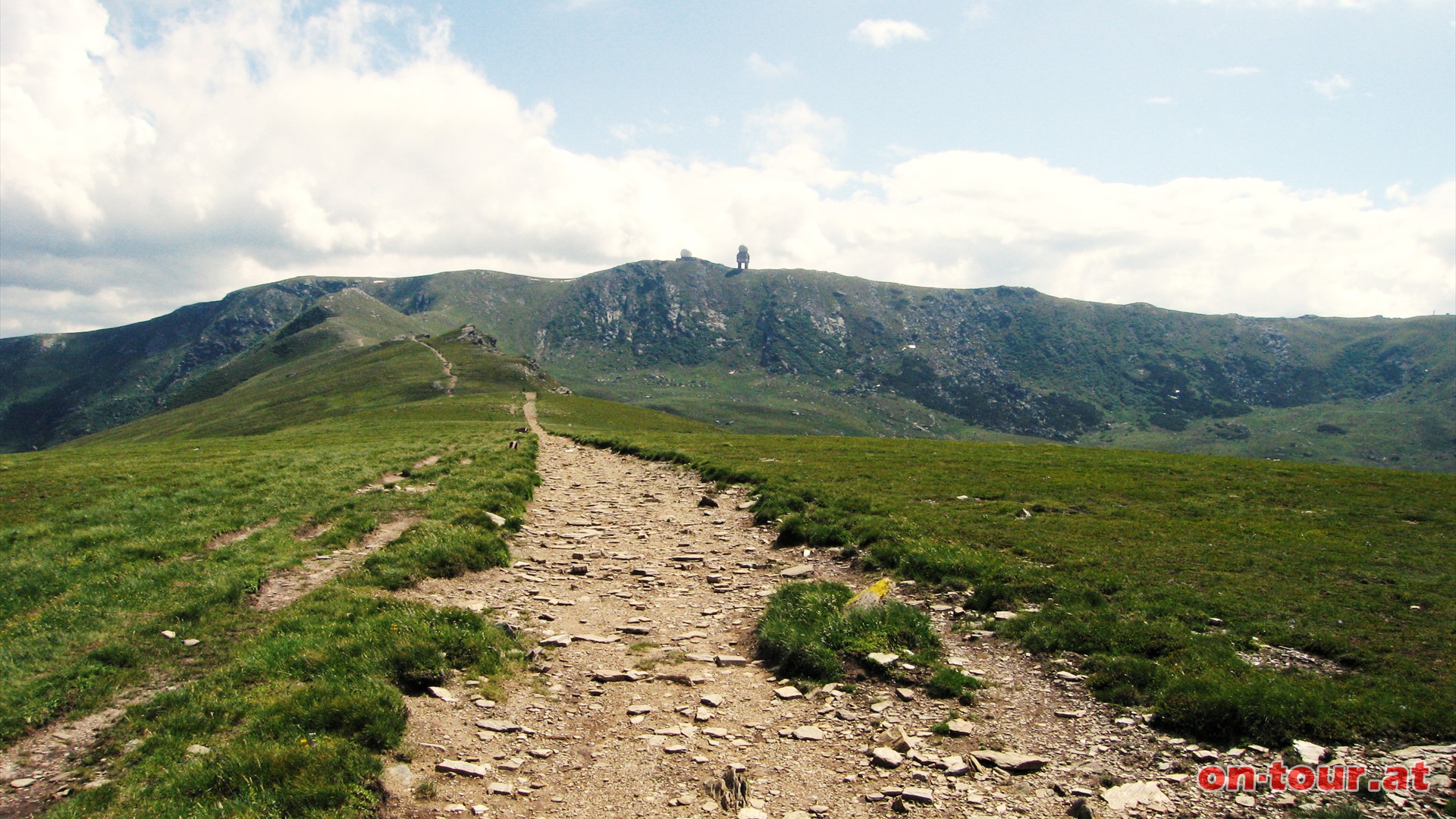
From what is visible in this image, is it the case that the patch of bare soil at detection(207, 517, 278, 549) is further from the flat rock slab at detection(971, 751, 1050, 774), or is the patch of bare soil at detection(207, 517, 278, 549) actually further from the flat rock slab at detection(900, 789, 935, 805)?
the flat rock slab at detection(971, 751, 1050, 774)

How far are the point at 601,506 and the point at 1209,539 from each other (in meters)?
21.0

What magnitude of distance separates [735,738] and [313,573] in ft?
41.5

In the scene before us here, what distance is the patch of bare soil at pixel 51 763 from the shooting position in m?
8.49

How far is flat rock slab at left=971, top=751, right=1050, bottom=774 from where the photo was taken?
877 cm

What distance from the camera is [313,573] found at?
16562mm

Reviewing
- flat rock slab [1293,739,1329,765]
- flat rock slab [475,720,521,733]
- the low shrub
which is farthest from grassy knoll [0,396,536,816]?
flat rock slab [1293,739,1329,765]

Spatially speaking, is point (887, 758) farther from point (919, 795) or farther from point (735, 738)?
point (735, 738)

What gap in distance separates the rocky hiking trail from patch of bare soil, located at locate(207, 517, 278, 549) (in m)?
8.17

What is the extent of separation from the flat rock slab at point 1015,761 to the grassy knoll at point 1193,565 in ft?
7.96

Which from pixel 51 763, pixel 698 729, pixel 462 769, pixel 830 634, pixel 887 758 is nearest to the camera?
pixel 462 769

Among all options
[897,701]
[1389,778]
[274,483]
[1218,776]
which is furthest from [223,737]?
[274,483]

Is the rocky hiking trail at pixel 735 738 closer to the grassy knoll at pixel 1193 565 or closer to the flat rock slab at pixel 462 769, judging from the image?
the flat rock slab at pixel 462 769

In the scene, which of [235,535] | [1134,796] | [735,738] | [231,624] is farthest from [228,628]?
[1134,796]

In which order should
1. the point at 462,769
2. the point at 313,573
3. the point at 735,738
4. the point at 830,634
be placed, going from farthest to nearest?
the point at 313,573
the point at 830,634
the point at 735,738
the point at 462,769
